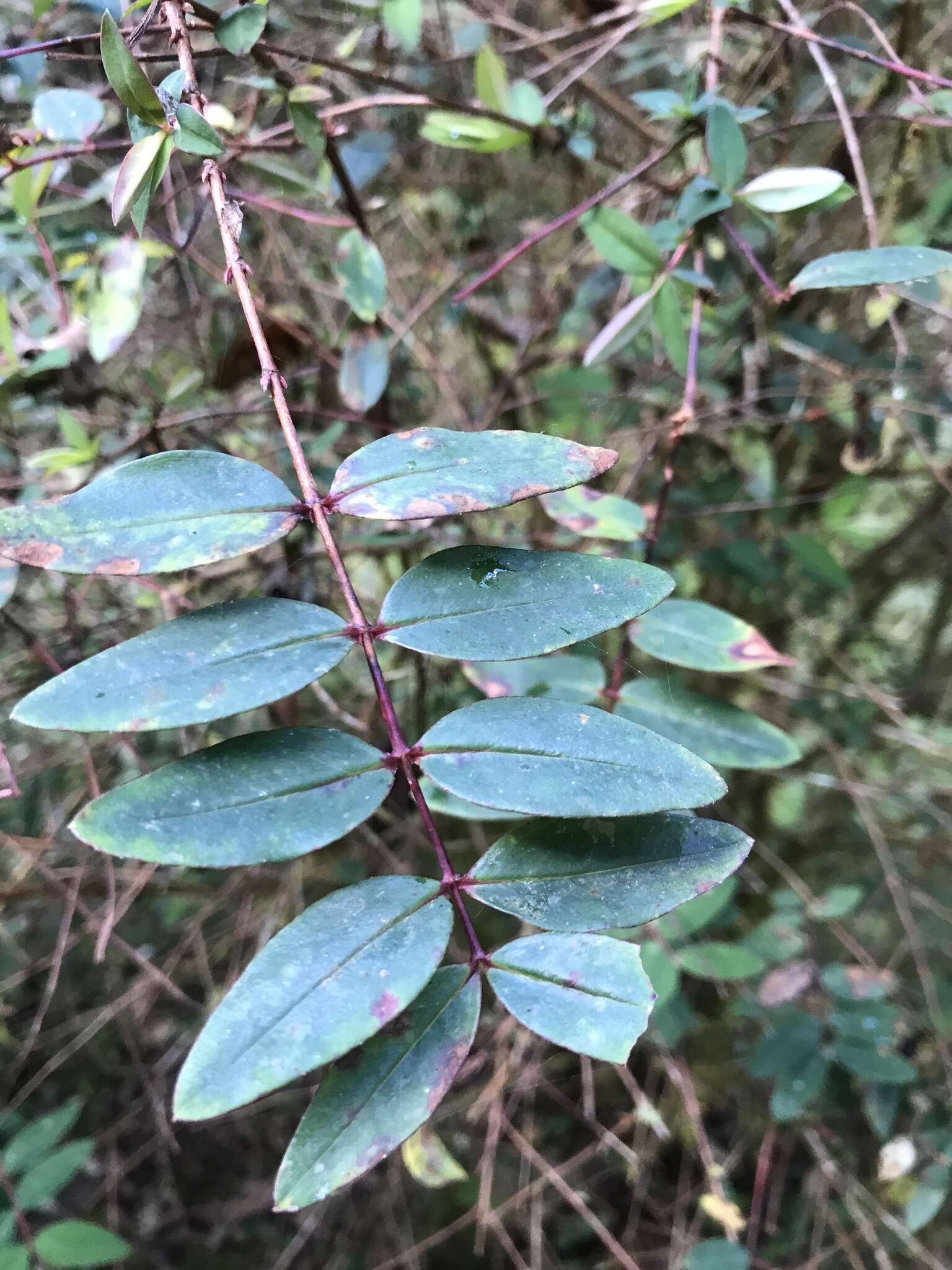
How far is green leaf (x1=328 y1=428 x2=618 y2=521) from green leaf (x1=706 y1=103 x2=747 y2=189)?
13.4 inches

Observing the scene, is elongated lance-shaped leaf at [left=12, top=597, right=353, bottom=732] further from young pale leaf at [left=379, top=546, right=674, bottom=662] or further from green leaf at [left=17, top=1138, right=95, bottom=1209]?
green leaf at [left=17, top=1138, right=95, bottom=1209]

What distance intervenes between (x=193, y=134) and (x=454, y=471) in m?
0.23

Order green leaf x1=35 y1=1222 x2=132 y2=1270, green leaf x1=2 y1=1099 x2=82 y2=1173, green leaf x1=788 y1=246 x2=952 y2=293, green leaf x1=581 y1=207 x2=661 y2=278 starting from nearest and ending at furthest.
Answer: green leaf x1=788 y1=246 x2=952 y2=293, green leaf x1=581 y1=207 x2=661 y2=278, green leaf x1=35 y1=1222 x2=132 y2=1270, green leaf x1=2 y1=1099 x2=82 y2=1173

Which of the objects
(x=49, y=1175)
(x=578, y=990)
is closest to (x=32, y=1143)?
(x=49, y=1175)

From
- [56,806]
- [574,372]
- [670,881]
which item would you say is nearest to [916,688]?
[574,372]

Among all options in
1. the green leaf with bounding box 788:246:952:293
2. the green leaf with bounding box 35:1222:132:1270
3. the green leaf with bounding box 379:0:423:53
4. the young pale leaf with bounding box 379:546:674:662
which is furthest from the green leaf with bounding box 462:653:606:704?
the green leaf with bounding box 35:1222:132:1270

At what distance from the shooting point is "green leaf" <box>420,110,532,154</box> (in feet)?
2.22

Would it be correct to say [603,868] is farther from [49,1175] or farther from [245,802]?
[49,1175]

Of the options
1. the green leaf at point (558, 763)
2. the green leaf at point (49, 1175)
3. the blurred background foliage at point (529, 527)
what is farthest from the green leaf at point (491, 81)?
the green leaf at point (49, 1175)

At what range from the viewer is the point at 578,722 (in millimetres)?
346

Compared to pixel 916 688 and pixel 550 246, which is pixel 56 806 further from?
pixel 916 688

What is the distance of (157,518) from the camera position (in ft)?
1.15

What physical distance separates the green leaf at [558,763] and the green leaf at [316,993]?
0.06 metres

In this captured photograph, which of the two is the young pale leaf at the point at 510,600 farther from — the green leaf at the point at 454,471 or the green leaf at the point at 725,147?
the green leaf at the point at 725,147
